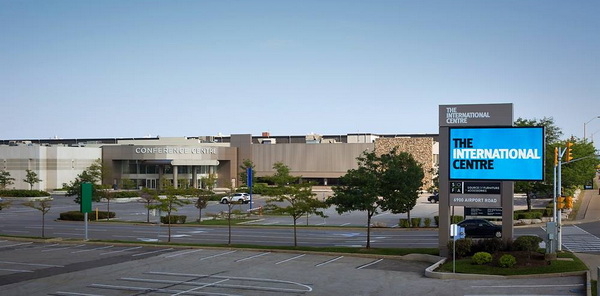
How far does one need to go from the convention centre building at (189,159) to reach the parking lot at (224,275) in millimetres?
67903

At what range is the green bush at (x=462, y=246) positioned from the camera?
32.5m

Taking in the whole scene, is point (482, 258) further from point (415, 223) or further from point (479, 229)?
point (415, 223)

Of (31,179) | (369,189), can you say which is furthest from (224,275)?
(31,179)

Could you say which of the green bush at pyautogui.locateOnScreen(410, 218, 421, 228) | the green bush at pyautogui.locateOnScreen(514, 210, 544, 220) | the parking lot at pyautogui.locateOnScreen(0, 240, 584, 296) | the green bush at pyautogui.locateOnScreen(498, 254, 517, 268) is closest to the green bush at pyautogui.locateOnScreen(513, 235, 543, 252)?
the green bush at pyautogui.locateOnScreen(498, 254, 517, 268)

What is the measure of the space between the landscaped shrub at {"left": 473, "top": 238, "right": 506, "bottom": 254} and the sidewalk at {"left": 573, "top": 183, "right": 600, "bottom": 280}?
4.03m

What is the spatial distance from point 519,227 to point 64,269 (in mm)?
36012

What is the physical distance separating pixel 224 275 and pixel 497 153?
15094 mm

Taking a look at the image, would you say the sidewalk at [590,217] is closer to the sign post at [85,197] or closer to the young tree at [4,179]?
the sign post at [85,197]

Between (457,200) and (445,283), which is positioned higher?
(457,200)

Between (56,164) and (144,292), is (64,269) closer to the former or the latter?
(144,292)

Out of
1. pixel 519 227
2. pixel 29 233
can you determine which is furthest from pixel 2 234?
pixel 519 227

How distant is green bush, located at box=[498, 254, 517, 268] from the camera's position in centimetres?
2906

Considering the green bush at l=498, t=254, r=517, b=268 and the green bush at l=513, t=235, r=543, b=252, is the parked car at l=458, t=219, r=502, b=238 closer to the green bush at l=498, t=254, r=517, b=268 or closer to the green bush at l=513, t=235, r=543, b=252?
the green bush at l=513, t=235, r=543, b=252

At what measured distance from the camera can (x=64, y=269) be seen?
32.2 m
